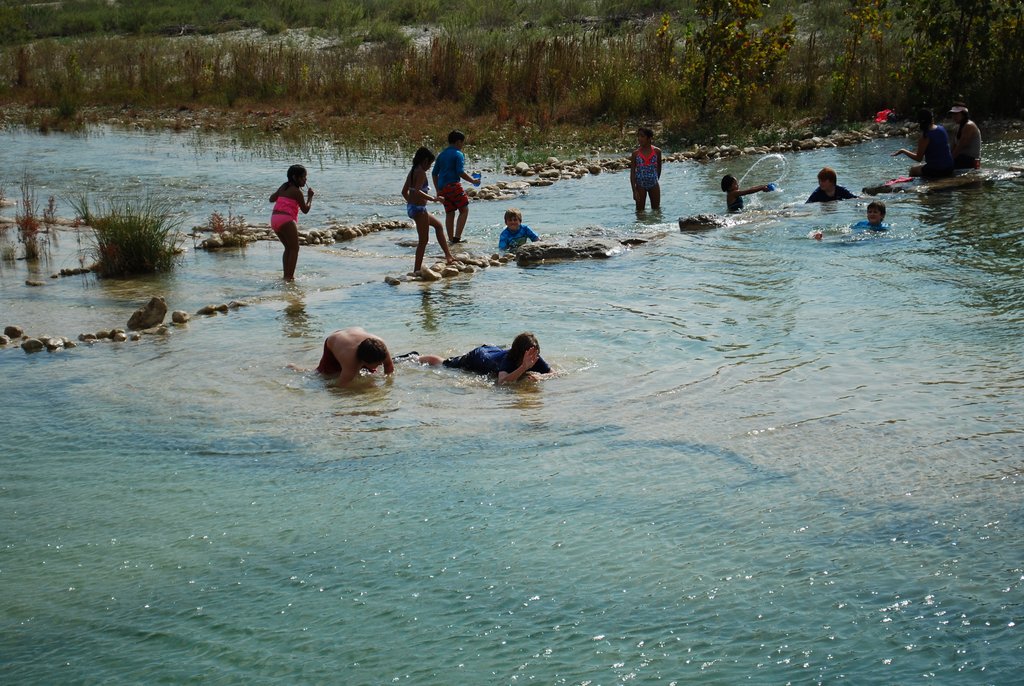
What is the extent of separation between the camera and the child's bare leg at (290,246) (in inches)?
493

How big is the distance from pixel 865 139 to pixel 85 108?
21245mm

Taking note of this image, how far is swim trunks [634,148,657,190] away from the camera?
52.8 feet

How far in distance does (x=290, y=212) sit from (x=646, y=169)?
5.96 m

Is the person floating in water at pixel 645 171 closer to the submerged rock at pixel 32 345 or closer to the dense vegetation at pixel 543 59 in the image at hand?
the dense vegetation at pixel 543 59

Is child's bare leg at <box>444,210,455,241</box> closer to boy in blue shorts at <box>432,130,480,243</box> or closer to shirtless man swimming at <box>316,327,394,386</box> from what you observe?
boy in blue shorts at <box>432,130,480,243</box>

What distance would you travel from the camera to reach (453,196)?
14594mm

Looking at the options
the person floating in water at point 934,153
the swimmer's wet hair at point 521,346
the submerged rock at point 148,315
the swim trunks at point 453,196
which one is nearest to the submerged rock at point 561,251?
the swim trunks at point 453,196

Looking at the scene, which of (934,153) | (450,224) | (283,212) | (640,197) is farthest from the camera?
(934,153)

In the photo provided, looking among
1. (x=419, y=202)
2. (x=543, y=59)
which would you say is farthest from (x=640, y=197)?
(x=543, y=59)

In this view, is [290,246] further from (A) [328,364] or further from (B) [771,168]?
(B) [771,168]

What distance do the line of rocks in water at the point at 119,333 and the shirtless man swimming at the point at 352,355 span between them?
236 cm

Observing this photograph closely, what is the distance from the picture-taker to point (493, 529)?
19.8 feet

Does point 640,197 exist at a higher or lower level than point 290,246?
higher

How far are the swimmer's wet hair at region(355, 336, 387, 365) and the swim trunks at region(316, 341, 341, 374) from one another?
0.46 metres
